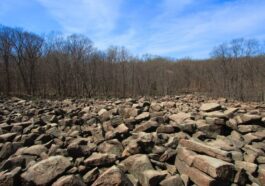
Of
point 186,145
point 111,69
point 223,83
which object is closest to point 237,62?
point 223,83

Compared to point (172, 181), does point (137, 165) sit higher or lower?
higher

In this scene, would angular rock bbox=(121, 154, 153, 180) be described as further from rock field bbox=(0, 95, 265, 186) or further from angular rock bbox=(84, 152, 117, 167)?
angular rock bbox=(84, 152, 117, 167)

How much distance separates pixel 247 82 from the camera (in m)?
38.1

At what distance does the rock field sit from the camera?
535 centimetres

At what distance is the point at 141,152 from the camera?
6758 mm

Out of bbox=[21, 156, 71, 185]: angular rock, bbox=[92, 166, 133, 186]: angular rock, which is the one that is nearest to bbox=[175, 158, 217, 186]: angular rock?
bbox=[92, 166, 133, 186]: angular rock

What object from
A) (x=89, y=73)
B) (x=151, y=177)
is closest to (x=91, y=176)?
(x=151, y=177)

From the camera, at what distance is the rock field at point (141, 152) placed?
5352mm

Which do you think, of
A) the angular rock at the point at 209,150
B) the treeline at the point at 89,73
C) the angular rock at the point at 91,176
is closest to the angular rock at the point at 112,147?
the angular rock at the point at 91,176

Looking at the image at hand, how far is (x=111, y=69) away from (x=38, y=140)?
35.5m

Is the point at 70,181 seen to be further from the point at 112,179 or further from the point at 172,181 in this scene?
the point at 172,181

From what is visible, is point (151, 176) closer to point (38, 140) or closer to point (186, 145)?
point (186, 145)

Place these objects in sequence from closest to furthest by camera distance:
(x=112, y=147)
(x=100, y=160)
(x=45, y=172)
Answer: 1. (x=45, y=172)
2. (x=100, y=160)
3. (x=112, y=147)

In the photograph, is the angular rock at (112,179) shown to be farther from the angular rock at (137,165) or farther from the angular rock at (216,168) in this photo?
the angular rock at (216,168)
